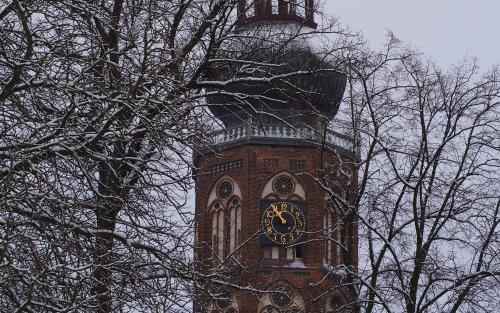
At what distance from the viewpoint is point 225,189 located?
43562 millimetres

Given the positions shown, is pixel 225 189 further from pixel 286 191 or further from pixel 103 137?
pixel 103 137

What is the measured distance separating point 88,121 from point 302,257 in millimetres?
34482

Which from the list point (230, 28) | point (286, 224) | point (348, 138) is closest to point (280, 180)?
point (286, 224)

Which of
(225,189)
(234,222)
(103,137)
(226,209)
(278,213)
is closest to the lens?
(103,137)

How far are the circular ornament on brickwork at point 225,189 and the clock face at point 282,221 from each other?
1.60 meters

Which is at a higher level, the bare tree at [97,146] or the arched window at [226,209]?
the arched window at [226,209]

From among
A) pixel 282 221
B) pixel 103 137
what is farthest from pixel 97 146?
pixel 282 221

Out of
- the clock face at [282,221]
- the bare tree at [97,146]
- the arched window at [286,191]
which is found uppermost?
the arched window at [286,191]

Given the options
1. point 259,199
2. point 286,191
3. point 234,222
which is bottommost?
point 234,222

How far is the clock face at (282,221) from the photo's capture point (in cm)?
4162

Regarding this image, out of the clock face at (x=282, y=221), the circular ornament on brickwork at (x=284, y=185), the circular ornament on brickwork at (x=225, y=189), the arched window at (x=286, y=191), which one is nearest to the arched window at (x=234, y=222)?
the circular ornament on brickwork at (x=225, y=189)

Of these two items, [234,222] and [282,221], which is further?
[234,222]

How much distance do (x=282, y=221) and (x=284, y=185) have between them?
1.51 m

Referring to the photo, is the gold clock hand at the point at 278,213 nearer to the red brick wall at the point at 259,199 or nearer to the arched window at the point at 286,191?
the arched window at the point at 286,191
